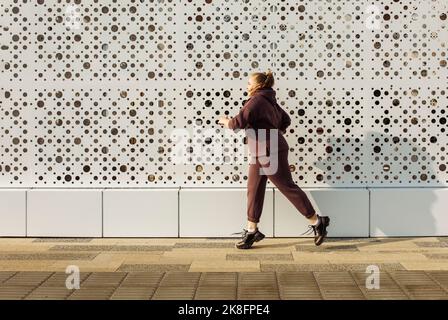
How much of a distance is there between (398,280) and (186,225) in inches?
107

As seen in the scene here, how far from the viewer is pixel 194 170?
6914mm

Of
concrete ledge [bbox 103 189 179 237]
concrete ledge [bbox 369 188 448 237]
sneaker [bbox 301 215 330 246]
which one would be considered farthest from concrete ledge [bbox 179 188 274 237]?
concrete ledge [bbox 369 188 448 237]

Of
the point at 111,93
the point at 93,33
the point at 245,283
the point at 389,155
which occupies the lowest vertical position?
the point at 245,283

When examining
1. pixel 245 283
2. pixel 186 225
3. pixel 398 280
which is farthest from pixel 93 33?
pixel 398 280

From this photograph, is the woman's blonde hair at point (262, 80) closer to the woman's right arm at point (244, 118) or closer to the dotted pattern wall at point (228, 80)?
the woman's right arm at point (244, 118)

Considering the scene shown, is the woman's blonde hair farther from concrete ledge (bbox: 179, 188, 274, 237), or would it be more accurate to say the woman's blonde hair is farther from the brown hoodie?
concrete ledge (bbox: 179, 188, 274, 237)

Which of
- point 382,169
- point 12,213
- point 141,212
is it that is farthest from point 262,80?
point 12,213

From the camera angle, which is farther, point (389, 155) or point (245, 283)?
point (389, 155)

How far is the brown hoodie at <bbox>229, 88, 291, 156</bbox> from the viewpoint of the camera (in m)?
6.11

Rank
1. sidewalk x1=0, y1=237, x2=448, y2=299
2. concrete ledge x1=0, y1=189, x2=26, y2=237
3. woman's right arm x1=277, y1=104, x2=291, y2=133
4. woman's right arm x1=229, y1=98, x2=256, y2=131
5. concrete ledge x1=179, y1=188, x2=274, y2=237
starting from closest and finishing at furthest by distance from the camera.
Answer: sidewalk x1=0, y1=237, x2=448, y2=299
woman's right arm x1=229, y1=98, x2=256, y2=131
woman's right arm x1=277, y1=104, x2=291, y2=133
concrete ledge x1=179, y1=188, x2=274, y2=237
concrete ledge x1=0, y1=189, x2=26, y2=237

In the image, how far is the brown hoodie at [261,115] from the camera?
611 centimetres

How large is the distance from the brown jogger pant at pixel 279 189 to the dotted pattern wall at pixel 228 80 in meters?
0.58
